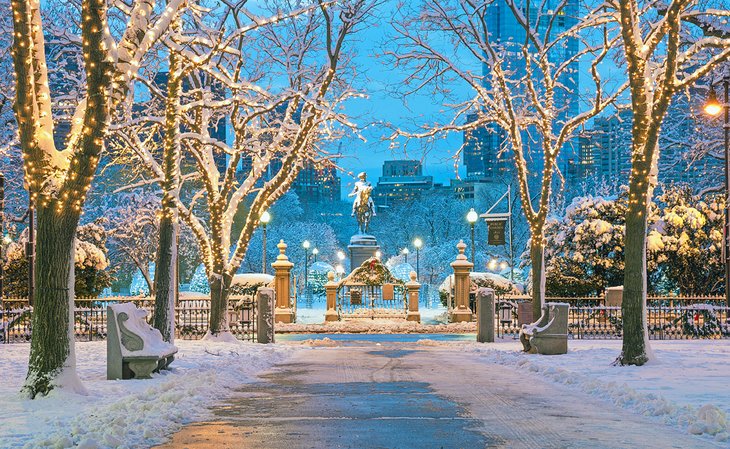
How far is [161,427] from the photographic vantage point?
874 cm

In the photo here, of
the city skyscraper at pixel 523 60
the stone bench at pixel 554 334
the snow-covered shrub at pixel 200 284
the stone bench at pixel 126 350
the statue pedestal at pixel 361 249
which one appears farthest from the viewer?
the snow-covered shrub at pixel 200 284

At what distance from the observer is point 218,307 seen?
22703 mm

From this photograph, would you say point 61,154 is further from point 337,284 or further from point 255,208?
point 337,284

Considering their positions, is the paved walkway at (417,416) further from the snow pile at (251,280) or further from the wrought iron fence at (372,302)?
the snow pile at (251,280)

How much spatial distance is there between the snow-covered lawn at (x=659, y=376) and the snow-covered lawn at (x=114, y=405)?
529 cm

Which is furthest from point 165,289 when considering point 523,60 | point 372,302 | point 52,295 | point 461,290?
point 372,302

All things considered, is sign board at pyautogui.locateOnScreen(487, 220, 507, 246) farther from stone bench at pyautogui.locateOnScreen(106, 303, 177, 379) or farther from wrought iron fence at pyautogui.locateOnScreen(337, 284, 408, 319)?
stone bench at pyautogui.locateOnScreen(106, 303, 177, 379)

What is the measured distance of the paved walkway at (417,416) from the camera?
8.07 m

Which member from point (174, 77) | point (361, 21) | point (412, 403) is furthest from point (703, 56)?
point (412, 403)

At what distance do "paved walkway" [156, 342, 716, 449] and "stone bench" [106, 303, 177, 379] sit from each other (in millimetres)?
1584

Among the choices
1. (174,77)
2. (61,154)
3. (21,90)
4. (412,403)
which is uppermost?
(174,77)

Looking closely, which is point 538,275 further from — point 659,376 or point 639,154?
point 659,376

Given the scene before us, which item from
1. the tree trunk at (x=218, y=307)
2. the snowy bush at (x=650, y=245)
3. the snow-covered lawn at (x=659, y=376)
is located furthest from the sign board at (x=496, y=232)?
the tree trunk at (x=218, y=307)

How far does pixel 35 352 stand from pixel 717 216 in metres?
28.0
